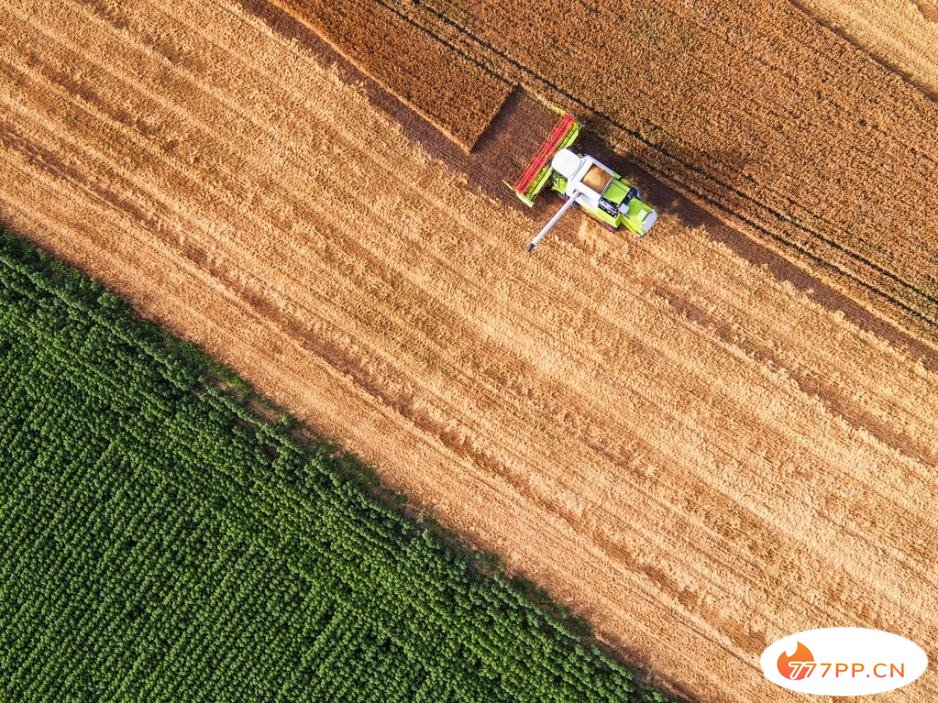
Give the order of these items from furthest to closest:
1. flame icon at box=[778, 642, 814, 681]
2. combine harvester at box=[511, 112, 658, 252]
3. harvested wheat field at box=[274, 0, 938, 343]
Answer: harvested wheat field at box=[274, 0, 938, 343], flame icon at box=[778, 642, 814, 681], combine harvester at box=[511, 112, 658, 252]

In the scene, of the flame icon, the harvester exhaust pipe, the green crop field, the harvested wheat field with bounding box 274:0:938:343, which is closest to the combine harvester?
the harvester exhaust pipe

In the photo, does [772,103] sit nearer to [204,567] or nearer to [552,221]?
[552,221]

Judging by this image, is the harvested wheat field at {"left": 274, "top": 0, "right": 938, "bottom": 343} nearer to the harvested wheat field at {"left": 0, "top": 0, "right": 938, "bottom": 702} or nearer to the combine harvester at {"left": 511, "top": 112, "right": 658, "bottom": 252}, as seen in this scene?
the harvested wheat field at {"left": 0, "top": 0, "right": 938, "bottom": 702}

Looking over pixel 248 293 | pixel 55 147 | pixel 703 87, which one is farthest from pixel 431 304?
pixel 55 147

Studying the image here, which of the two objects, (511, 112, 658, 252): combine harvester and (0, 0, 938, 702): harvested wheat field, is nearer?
(511, 112, 658, 252): combine harvester

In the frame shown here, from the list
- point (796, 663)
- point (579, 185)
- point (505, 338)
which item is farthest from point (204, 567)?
point (796, 663)

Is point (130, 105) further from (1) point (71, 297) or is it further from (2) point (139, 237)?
(1) point (71, 297)
